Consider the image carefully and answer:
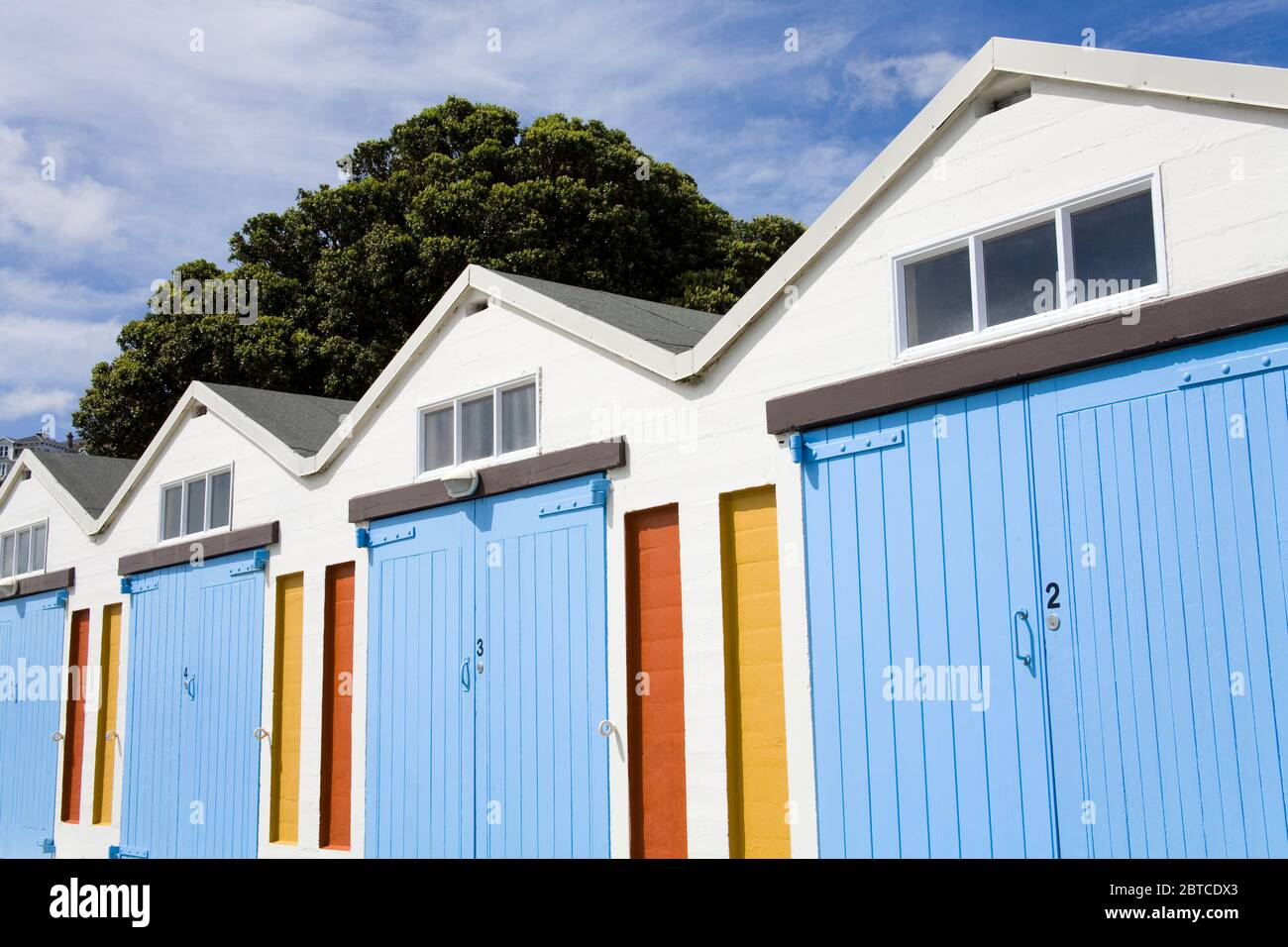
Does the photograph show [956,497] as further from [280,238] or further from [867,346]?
[280,238]

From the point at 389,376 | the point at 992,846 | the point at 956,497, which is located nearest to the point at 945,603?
the point at 956,497

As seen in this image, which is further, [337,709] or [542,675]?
[337,709]

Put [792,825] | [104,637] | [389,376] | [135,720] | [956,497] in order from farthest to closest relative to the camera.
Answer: [104,637] < [135,720] < [389,376] < [792,825] < [956,497]

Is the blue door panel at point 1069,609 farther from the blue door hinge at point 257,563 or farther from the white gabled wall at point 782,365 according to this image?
the blue door hinge at point 257,563

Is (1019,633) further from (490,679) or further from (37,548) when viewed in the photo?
(37,548)

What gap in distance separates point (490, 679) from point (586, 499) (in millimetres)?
2000

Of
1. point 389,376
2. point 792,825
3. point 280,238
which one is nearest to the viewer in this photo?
point 792,825

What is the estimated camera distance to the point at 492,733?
36.8 ft

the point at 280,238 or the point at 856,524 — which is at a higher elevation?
the point at 280,238

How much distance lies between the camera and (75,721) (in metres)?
18.2

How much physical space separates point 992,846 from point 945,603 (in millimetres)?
1563

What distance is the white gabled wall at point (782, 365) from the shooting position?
7277 millimetres

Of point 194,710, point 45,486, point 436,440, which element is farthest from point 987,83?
point 45,486

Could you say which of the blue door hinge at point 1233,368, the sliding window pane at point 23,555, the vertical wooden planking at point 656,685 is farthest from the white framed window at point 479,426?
the sliding window pane at point 23,555
